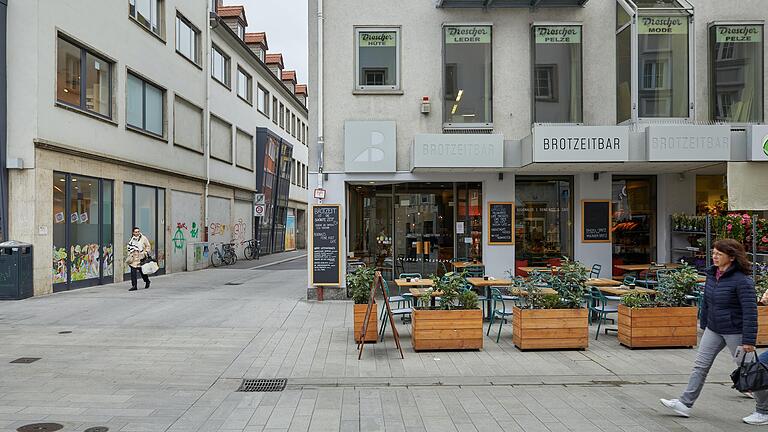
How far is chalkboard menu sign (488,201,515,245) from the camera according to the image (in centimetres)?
1347

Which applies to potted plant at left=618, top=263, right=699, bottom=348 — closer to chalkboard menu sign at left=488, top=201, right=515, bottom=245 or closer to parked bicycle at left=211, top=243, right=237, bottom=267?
chalkboard menu sign at left=488, top=201, right=515, bottom=245

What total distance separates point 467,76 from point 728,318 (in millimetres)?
9068

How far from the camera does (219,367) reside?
7.55 metres

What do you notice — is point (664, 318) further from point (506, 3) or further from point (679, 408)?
point (506, 3)

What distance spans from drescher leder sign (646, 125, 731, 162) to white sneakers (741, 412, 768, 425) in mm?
6971

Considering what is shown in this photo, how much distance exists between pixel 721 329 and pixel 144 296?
12911 mm

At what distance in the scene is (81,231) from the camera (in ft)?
51.5

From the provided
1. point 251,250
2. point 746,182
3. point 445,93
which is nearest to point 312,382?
point 445,93

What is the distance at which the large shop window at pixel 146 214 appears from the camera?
18281mm

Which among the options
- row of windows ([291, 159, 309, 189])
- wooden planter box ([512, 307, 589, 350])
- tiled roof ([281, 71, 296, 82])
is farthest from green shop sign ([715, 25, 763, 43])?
tiled roof ([281, 71, 296, 82])

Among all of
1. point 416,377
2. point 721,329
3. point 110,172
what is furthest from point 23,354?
point 110,172

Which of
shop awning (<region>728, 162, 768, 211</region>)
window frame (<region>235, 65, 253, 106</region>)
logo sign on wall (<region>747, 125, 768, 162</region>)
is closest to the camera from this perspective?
logo sign on wall (<region>747, 125, 768, 162</region>)

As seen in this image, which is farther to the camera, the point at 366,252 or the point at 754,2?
the point at 366,252

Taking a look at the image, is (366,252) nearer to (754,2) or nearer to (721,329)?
(721,329)
